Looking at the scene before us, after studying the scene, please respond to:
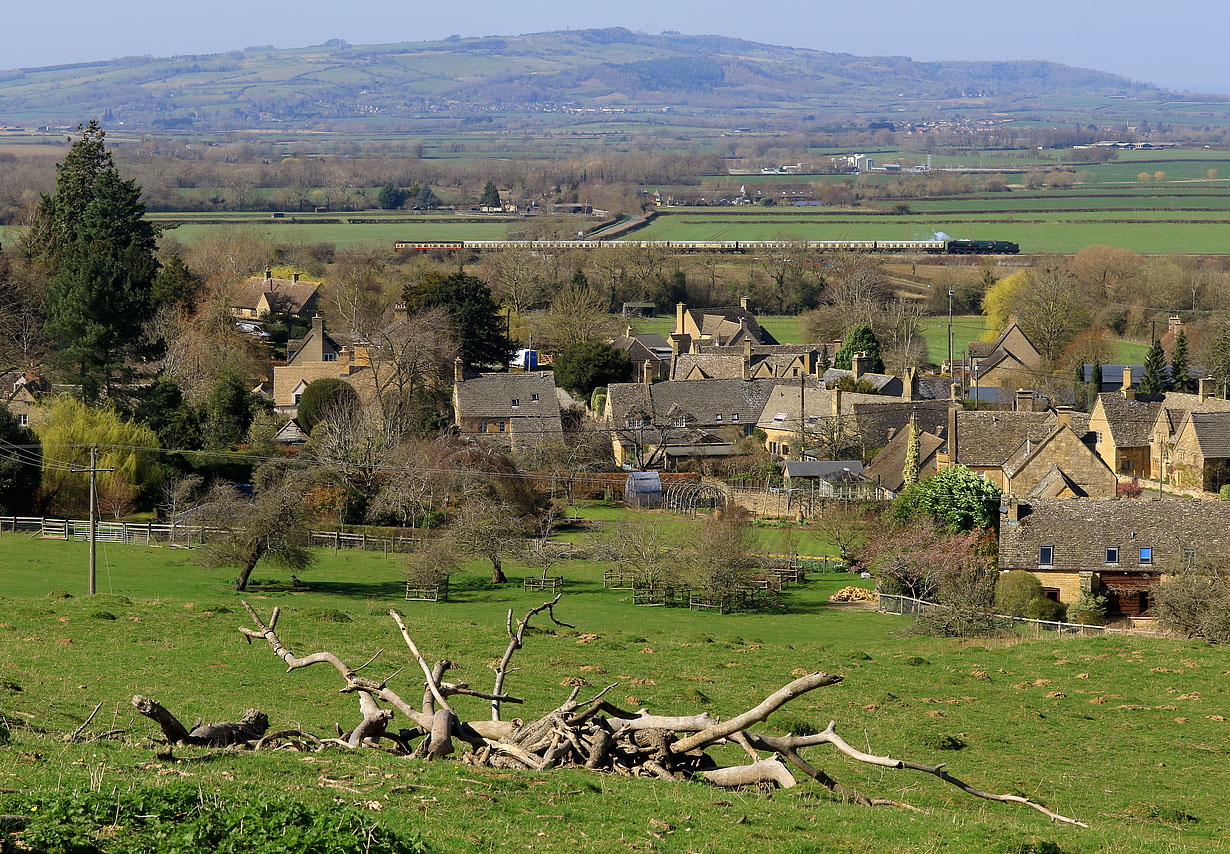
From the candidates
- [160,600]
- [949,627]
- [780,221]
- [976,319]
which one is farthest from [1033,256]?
[160,600]

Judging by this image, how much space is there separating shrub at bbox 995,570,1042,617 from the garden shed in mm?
23199

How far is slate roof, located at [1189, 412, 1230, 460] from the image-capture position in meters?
57.2

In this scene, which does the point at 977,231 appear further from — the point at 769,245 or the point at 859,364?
the point at 859,364

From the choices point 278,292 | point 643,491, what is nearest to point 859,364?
point 643,491

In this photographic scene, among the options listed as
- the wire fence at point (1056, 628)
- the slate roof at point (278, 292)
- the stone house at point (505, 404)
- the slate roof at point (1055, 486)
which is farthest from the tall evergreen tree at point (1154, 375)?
the slate roof at point (278, 292)

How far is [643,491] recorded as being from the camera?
60781 mm

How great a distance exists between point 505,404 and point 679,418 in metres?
9.57

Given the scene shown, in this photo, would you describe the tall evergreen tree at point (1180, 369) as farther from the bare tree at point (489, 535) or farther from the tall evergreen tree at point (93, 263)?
the tall evergreen tree at point (93, 263)

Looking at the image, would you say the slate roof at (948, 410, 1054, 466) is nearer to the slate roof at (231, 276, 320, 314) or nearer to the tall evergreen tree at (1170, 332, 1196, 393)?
the tall evergreen tree at (1170, 332, 1196, 393)

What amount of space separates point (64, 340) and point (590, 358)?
30260mm

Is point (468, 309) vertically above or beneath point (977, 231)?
beneath

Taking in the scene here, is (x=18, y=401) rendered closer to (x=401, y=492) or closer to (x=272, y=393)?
(x=272, y=393)

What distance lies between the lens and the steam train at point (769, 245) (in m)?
151

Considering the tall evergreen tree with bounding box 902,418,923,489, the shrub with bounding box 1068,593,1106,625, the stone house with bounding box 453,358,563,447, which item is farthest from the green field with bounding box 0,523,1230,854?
the stone house with bounding box 453,358,563,447
